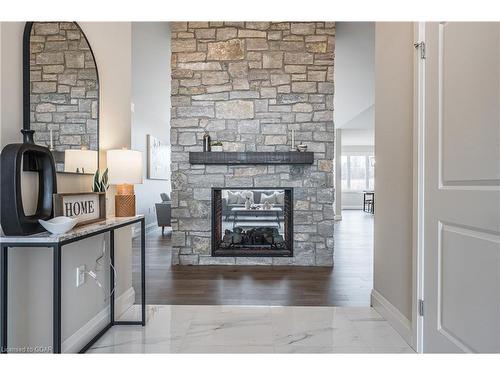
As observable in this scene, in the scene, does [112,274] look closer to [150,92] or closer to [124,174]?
[124,174]

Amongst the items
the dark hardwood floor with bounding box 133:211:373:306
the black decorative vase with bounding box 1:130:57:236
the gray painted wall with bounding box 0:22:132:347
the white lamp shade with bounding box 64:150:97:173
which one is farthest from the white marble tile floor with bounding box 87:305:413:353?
the white lamp shade with bounding box 64:150:97:173

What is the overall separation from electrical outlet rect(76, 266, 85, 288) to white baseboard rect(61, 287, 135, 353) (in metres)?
0.29

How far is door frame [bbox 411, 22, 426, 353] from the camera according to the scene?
6.26 ft

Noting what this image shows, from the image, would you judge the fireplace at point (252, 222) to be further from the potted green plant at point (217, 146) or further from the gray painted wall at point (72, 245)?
the gray painted wall at point (72, 245)

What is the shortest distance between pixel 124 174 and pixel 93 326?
3.41ft

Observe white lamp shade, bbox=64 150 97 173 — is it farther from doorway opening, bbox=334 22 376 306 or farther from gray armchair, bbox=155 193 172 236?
gray armchair, bbox=155 193 172 236

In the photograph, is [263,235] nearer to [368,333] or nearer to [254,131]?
[254,131]

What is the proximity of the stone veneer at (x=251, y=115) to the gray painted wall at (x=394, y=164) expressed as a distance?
4.99ft

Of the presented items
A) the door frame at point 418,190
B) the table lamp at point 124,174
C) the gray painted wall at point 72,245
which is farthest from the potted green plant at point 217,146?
the door frame at point 418,190

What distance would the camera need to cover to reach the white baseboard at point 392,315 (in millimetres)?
2125

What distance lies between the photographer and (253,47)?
4250 mm

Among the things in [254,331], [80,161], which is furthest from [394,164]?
[80,161]

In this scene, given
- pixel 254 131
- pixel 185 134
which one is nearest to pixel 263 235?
pixel 254 131

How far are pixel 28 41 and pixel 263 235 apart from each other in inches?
136
